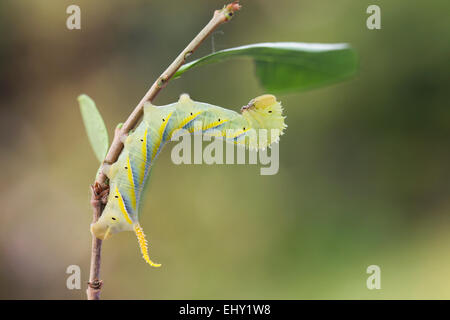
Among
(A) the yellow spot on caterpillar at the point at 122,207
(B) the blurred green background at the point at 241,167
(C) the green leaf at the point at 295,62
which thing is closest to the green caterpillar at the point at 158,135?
(A) the yellow spot on caterpillar at the point at 122,207

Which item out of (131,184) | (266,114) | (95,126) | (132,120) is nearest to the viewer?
(132,120)

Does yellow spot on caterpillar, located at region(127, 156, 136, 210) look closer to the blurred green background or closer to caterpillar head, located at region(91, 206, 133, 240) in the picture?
caterpillar head, located at region(91, 206, 133, 240)

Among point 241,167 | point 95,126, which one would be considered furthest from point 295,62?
point 241,167

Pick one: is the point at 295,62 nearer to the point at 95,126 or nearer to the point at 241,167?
the point at 95,126

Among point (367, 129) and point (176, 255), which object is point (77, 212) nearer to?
point (176, 255)

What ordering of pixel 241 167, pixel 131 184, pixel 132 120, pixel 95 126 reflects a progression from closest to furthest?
pixel 132 120 → pixel 95 126 → pixel 131 184 → pixel 241 167

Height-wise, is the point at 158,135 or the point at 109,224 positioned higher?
the point at 158,135
